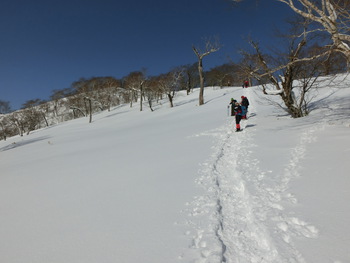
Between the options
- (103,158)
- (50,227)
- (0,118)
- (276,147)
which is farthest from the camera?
(0,118)

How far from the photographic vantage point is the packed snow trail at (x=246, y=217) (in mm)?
2534

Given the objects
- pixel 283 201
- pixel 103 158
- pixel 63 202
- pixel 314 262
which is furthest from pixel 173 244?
pixel 103 158

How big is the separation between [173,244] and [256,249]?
111 centimetres

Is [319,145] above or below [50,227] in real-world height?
above

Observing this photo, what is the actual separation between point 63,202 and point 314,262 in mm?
4721

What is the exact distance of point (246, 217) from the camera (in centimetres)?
327

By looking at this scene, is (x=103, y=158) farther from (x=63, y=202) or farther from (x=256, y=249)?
(x=256, y=249)

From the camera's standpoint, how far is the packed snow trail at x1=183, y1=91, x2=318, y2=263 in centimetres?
253

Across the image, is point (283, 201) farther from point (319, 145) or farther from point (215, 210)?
point (319, 145)

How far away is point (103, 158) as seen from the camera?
27.5ft

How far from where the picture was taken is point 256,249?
258cm

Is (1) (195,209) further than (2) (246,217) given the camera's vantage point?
Yes

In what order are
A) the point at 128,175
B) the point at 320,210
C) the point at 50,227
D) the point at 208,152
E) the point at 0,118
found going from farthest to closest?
the point at 0,118 < the point at 208,152 < the point at 128,175 < the point at 50,227 < the point at 320,210

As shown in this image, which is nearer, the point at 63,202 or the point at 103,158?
the point at 63,202
